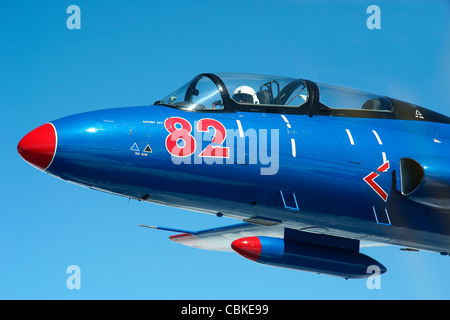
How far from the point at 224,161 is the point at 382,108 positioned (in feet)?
14.4

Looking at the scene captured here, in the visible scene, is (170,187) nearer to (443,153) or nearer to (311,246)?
(311,246)

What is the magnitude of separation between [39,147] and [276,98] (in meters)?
4.98

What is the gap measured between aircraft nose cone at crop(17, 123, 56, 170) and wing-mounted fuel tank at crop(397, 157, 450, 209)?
7028 millimetres

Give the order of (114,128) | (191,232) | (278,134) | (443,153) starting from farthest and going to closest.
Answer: (191,232) < (443,153) < (278,134) < (114,128)

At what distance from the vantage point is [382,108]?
1702 cm

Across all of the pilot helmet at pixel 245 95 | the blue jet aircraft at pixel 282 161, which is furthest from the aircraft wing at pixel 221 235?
the pilot helmet at pixel 245 95

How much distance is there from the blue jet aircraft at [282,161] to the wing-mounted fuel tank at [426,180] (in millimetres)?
22

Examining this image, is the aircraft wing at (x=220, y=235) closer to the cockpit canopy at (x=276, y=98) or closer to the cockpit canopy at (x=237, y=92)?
the cockpit canopy at (x=276, y=98)

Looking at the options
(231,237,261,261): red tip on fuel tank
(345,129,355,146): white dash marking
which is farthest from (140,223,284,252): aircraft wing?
(345,129,355,146): white dash marking

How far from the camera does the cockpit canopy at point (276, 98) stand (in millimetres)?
15289

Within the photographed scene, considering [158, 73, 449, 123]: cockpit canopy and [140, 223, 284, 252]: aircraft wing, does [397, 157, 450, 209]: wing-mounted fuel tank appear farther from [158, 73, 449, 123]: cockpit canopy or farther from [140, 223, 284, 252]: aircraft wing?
[140, 223, 284, 252]: aircraft wing

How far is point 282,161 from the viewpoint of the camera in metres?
15.0

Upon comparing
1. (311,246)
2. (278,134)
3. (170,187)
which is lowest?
(311,246)

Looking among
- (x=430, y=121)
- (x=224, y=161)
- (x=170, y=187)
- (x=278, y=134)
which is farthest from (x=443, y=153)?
(x=170, y=187)
